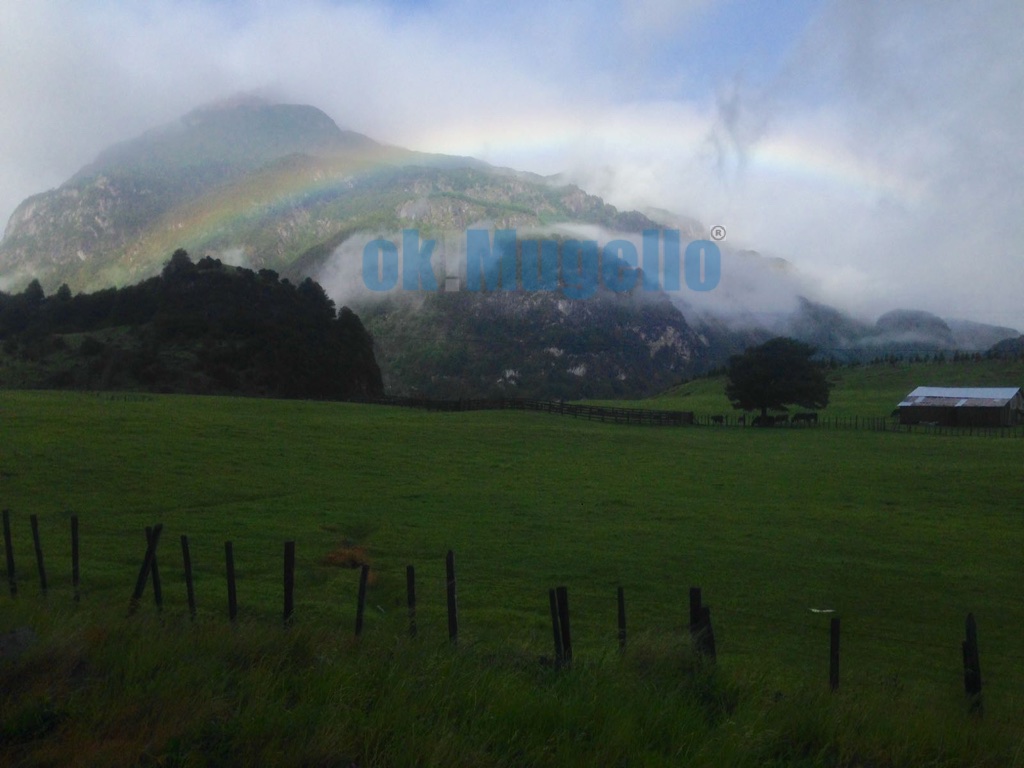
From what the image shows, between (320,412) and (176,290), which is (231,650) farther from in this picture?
(176,290)

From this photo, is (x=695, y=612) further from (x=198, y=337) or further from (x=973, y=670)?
(x=198, y=337)

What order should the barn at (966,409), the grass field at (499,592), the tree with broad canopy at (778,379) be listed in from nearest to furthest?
the grass field at (499,592), the barn at (966,409), the tree with broad canopy at (778,379)

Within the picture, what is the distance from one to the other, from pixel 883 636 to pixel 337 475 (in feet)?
69.8

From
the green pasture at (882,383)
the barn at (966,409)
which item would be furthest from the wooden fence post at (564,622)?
the green pasture at (882,383)

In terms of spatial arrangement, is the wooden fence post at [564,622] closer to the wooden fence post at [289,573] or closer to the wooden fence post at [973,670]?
the wooden fence post at [289,573]

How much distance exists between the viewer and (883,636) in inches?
585

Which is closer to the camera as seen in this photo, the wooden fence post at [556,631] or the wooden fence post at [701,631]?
the wooden fence post at [556,631]

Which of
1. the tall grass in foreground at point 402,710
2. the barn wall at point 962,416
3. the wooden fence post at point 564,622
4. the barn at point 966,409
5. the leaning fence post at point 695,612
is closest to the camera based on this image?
the tall grass in foreground at point 402,710

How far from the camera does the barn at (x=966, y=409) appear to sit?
236 ft

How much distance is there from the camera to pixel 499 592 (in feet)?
53.6

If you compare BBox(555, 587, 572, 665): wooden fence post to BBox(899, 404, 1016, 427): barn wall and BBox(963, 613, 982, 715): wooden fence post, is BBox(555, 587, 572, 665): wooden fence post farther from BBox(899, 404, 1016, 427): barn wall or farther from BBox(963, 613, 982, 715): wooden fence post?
BBox(899, 404, 1016, 427): barn wall

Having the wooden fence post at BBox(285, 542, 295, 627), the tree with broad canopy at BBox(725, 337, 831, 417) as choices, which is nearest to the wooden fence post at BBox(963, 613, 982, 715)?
the wooden fence post at BBox(285, 542, 295, 627)

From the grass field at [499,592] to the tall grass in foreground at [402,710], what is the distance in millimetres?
26

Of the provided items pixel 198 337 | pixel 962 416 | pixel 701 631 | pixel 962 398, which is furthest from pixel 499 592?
pixel 198 337
